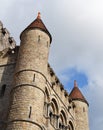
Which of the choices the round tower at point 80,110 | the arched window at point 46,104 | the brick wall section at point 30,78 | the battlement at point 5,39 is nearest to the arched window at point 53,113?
the arched window at point 46,104

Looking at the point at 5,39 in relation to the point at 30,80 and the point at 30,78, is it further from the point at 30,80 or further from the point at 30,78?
the point at 30,80

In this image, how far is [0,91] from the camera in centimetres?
1973

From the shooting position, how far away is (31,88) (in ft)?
60.1

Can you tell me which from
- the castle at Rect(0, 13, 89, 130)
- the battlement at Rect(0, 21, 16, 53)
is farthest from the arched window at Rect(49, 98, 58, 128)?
the battlement at Rect(0, 21, 16, 53)

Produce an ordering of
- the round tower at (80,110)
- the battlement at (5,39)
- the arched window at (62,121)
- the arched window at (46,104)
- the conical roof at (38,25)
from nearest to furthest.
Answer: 1. the arched window at (46,104)
2. the conical roof at (38,25)
3. the arched window at (62,121)
4. the battlement at (5,39)
5. the round tower at (80,110)

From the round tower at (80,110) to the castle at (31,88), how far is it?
1614 mm

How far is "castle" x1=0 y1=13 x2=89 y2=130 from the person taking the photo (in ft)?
57.0

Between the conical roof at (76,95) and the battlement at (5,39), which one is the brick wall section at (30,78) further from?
the conical roof at (76,95)

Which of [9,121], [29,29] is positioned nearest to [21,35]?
[29,29]

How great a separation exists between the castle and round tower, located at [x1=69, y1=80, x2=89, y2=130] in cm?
161

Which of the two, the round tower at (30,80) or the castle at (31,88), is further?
the castle at (31,88)

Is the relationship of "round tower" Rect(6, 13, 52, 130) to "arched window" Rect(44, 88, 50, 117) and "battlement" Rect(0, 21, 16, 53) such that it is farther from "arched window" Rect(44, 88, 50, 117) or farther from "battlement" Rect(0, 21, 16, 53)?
"battlement" Rect(0, 21, 16, 53)

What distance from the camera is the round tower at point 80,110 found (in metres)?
27.6

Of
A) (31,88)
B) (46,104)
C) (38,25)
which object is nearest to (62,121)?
(46,104)
